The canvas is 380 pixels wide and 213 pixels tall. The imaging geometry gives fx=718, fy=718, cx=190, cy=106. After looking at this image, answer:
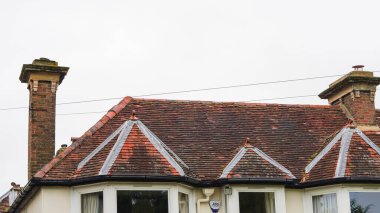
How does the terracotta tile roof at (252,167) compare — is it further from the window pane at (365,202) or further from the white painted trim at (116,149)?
the white painted trim at (116,149)

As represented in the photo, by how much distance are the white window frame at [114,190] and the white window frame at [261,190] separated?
115cm

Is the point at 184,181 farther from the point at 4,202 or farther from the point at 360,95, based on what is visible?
the point at 4,202

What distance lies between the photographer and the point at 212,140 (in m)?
19.5

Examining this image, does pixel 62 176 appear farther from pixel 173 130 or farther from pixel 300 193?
pixel 300 193

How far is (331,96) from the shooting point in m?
23.0

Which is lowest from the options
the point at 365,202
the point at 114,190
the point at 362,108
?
the point at 365,202

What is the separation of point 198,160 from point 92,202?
3.10 meters

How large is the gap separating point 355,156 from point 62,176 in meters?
7.27

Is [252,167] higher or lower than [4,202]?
lower

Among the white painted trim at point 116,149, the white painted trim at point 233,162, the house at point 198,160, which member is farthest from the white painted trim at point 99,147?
the white painted trim at point 233,162

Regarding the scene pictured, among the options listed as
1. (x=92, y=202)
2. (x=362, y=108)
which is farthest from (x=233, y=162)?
(x=362, y=108)

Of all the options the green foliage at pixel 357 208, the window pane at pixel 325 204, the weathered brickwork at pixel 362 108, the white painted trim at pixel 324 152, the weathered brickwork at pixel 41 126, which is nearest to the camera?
the green foliage at pixel 357 208

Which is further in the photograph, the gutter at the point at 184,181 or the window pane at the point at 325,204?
the window pane at the point at 325,204

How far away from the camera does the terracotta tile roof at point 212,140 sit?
17.1 m
